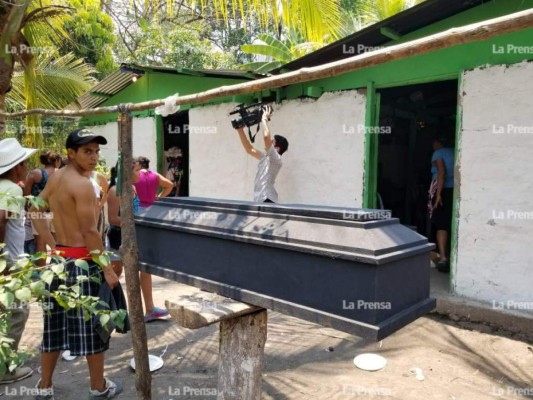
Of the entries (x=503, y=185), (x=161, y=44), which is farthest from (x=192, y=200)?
(x=161, y=44)

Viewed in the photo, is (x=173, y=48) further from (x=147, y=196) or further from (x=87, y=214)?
(x=87, y=214)

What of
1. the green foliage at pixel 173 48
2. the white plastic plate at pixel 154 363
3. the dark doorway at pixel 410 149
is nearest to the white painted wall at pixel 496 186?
the white plastic plate at pixel 154 363

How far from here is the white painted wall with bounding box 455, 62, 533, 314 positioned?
3.91 metres

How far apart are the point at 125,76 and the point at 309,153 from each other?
530 centimetres

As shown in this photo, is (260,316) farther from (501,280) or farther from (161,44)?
(161,44)

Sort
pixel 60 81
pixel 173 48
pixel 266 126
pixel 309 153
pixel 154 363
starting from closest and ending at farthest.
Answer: pixel 154 363 < pixel 266 126 < pixel 309 153 < pixel 60 81 < pixel 173 48

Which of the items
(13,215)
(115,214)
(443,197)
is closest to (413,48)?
(13,215)

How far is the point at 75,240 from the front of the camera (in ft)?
8.76

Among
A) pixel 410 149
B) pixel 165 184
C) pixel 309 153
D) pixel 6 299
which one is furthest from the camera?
pixel 410 149

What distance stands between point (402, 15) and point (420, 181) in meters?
4.43

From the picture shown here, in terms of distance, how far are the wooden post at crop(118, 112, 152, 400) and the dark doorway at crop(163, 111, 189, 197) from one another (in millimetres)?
6614

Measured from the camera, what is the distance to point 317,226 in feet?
5.53

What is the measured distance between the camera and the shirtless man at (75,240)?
2.62 m

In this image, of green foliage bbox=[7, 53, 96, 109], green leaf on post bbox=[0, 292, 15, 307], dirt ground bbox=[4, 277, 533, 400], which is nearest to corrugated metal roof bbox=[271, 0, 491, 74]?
dirt ground bbox=[4, 277, 533, 400]
